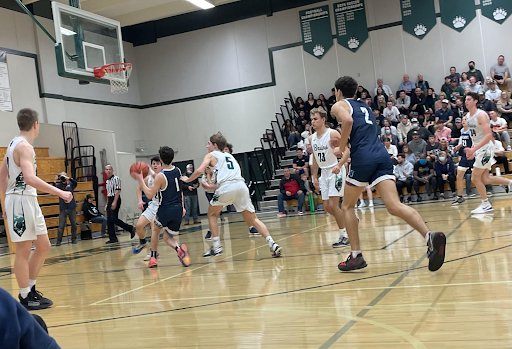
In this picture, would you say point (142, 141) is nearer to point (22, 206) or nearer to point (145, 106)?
point (145, 106)

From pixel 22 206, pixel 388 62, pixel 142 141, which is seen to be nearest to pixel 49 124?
pixel 142 141

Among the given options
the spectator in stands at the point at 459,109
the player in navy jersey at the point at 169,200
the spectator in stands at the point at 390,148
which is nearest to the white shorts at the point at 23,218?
the player in navy jersey at the point at 169,200

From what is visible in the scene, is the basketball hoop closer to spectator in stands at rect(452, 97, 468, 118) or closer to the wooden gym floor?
the wooden gym floor

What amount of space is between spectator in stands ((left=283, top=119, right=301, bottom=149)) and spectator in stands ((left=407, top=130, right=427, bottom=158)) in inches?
179

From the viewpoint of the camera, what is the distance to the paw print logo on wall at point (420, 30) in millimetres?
18594

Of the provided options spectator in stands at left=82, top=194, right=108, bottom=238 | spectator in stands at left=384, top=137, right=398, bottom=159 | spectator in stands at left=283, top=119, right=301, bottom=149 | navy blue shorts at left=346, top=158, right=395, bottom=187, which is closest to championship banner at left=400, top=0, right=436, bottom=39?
spectator in stands at left=283, top=119, right=301, bottom=149

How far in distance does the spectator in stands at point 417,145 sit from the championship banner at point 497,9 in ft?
20.5

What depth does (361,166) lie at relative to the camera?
4.59 m

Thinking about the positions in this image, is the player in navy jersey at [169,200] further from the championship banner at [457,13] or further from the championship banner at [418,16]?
A: the championship banner at [457,13]

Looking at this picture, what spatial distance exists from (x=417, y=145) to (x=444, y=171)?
1.42 m

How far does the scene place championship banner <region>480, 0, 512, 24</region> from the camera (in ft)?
57.5

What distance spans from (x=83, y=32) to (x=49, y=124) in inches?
279

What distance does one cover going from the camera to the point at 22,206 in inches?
177

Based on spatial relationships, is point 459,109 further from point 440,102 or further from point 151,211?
point 151,211
